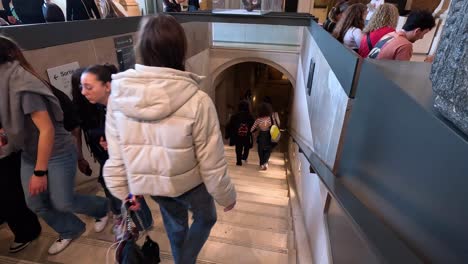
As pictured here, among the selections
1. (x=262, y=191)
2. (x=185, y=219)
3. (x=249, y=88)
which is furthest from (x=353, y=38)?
(x=249, y=88)

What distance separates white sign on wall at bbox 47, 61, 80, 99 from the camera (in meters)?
2.33

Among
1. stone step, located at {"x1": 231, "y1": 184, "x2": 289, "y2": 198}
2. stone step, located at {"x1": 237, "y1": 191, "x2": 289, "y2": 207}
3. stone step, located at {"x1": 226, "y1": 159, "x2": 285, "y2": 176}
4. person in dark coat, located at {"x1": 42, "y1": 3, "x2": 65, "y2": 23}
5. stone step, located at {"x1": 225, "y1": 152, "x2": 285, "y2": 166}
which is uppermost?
person in dark coat, located at {"x1": 42, "y1": 3, "x2": 65, "y2": 23}

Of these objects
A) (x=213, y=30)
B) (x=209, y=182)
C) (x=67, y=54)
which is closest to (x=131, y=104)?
(x=209, y=182)

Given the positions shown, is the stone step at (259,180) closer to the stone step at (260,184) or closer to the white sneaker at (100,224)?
the stone step at (260,184)

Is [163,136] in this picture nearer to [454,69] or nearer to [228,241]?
Result: [454,69]

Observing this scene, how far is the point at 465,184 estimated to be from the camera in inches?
25.3

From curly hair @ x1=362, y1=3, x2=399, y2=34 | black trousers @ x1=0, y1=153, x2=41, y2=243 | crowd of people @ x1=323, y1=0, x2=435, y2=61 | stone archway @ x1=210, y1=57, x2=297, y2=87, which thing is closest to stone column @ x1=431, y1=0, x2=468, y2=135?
crowd of people @ x1=323, y1=0, x2=435, y2=61

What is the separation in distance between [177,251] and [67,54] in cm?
217

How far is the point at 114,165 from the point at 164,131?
41cm

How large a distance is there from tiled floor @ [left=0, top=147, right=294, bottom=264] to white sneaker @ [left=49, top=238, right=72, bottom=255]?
32 millimetres

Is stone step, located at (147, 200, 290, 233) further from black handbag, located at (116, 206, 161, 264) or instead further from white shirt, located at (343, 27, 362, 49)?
white shirt, located at (343, 27, 362, 49)

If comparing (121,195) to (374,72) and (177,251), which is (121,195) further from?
(374,72)

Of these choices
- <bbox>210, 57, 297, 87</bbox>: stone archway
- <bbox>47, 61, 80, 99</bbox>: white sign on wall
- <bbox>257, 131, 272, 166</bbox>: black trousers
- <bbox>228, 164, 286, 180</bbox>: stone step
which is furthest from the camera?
<bbox>210, 57, 297, 87</bbox>: stone archway

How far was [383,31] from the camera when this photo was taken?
2381 mm
